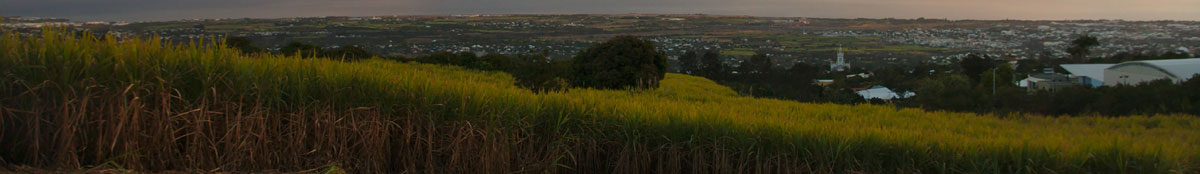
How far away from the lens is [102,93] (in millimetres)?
4566

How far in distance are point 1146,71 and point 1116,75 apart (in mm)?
1795

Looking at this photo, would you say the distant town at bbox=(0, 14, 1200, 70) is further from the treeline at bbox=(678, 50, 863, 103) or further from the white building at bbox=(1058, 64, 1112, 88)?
the white building at bbox=(1058, 64, 1112, 88)

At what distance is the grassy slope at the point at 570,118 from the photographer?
466 cm

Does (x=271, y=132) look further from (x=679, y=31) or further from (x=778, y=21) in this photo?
(x=778, y=21)

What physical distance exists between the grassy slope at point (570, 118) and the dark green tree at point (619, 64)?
8.27 meters

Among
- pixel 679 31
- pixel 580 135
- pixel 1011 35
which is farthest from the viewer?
pixel 1011 35

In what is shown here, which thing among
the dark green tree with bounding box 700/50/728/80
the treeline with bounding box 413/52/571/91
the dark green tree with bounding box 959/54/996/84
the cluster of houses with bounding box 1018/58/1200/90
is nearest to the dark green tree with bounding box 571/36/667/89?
the treeline with bounding box 413/52/571/91

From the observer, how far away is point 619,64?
14.8 meters

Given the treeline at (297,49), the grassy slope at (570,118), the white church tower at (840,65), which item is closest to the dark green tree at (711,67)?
the white church tower at (840,65)

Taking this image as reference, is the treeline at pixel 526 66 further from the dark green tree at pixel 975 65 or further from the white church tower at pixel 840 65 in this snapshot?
the white church tower at pixel 840 65

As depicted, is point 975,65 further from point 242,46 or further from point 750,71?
point 242,46

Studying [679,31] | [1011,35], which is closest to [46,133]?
[679,31]

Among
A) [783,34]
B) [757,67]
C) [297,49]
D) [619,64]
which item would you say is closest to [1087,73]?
[757,67]

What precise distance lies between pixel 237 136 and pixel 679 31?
51.1m
